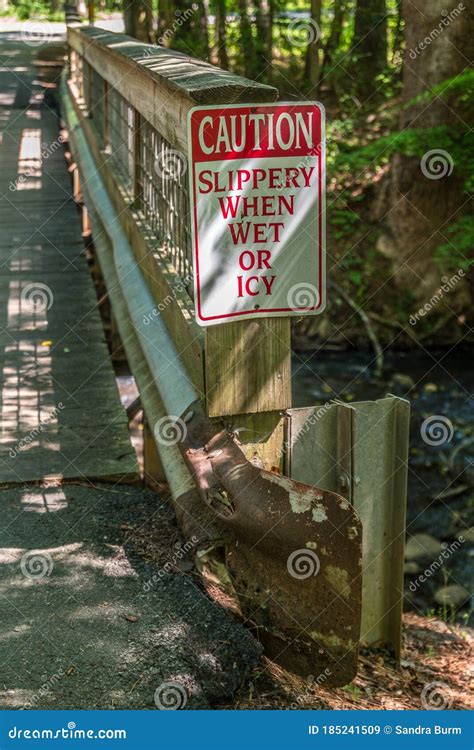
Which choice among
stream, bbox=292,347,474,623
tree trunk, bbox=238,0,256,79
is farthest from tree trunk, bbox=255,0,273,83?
stream, bbox=292,347,474,623

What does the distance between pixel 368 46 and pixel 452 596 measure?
12448mm

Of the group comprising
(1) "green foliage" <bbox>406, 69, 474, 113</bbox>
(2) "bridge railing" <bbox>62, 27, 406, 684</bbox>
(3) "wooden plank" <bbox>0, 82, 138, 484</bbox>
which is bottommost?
(3) "wooden plank" <bbox>0, 82, 138, 484</bbox>

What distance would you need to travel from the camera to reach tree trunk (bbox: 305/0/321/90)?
53.0 feet

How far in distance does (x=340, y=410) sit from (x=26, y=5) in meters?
44.8

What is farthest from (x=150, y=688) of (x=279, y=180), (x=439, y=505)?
(x=439, y=505)

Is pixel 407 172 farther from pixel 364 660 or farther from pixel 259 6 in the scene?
pixel 364 660

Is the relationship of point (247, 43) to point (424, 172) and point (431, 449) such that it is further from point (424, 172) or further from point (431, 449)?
point (431, 449)

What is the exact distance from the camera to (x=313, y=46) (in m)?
16.8

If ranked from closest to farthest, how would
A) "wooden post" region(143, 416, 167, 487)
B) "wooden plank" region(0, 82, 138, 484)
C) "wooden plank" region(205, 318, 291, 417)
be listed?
1. "wooden plank" region(205, 318, 291, 417)
2. "wooden post" region(143, 416, 167, 487)
3. "wooden plank" region(0, 82, 138, 484)

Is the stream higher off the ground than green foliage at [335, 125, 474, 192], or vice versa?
green foliage at [335, 125, 474, 192]

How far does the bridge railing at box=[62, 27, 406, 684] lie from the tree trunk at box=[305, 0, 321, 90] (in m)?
11.1

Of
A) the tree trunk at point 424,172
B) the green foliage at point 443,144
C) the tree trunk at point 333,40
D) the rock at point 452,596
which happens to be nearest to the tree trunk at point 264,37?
the tree trunk at point 333,40

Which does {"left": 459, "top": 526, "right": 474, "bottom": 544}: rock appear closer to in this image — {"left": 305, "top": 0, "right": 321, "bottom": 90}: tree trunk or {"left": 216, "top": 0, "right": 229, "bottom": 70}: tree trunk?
{"left": 305, "top": 0, "right": 321, "bottom": 90}: tree trunk

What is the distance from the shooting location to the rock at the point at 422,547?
27.2ft
